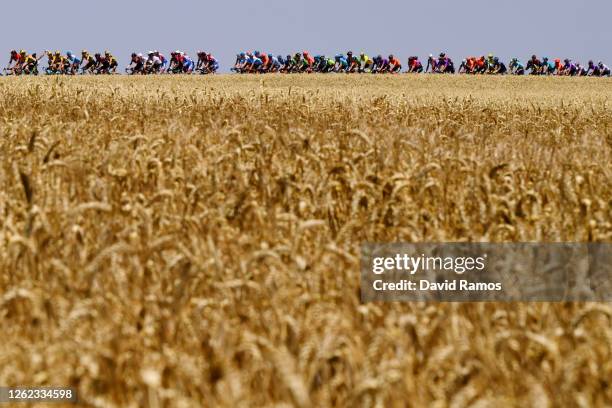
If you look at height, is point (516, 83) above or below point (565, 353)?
above

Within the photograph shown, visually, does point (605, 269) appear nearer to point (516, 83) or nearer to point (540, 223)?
point (540, 223)

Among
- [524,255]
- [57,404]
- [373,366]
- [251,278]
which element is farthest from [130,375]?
[524,255]

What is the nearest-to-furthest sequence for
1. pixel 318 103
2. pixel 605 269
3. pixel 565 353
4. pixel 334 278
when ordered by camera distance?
pixel 565 353 → pixel 334 278 → pixel 605 269 → pixel 318 103

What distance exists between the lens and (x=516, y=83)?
57656 mm

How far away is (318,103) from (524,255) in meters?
12.0

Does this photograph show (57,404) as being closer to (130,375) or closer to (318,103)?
(130,375)

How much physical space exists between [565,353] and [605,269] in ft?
4.18

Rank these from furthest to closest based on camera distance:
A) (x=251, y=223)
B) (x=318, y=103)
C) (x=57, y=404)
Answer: (x=318, y=103) → (x=251, y=223) → (x=57, y=404)

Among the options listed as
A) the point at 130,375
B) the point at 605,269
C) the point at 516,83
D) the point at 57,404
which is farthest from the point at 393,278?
the point at 516,83

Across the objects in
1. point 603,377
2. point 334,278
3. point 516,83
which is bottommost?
point 603,377

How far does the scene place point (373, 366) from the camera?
321cm

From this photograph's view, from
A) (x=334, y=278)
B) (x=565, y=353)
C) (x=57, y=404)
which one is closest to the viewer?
(x=57, y=404)

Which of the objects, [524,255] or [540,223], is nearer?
[524,255]

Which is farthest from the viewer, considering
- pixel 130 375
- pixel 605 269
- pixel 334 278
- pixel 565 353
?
pixel 605 269
